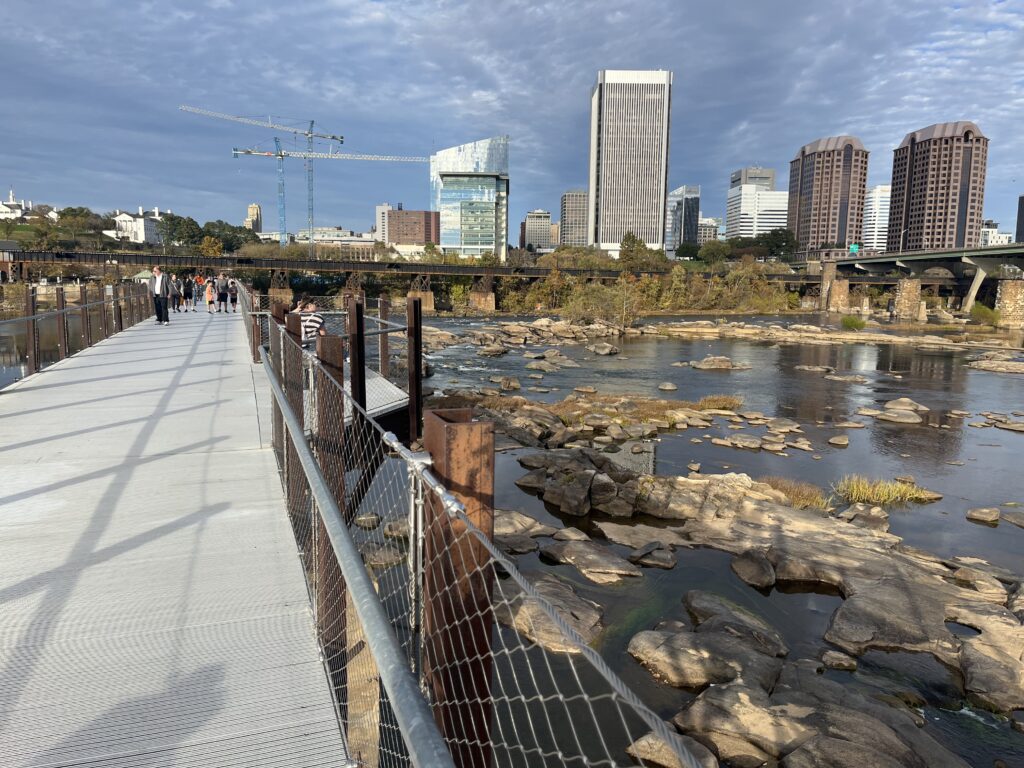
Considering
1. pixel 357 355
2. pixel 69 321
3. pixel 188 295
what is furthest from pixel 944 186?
pixel 69 321

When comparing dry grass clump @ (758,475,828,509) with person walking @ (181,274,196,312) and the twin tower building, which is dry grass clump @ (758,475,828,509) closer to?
person walking @ (181,274,196,312)

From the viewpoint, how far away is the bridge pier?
216 feet

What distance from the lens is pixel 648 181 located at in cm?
17900

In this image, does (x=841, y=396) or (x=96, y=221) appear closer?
(x=841, y=396)

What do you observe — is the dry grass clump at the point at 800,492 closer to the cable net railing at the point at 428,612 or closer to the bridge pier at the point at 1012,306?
the cable net railing at the point at 428,612

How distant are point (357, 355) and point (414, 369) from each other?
1756mm

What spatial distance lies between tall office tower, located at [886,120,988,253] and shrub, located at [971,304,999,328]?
10040 centimetres

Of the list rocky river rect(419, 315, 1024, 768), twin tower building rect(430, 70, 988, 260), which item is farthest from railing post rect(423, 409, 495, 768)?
twin tower building rect(430, 70, 988, 260)

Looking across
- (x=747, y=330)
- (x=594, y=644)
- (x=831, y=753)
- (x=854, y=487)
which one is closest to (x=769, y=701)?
(x=831, y=753)

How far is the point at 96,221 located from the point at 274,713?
154541 mm

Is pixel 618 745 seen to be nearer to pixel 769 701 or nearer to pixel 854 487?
pixel 769 701

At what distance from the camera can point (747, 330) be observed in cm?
5419

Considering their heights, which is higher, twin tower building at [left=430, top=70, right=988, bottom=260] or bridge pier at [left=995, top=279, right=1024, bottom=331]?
twin tower building at [left=430, top=70, right=988, bottom=260]

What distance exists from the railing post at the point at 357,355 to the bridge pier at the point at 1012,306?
73686 mm
